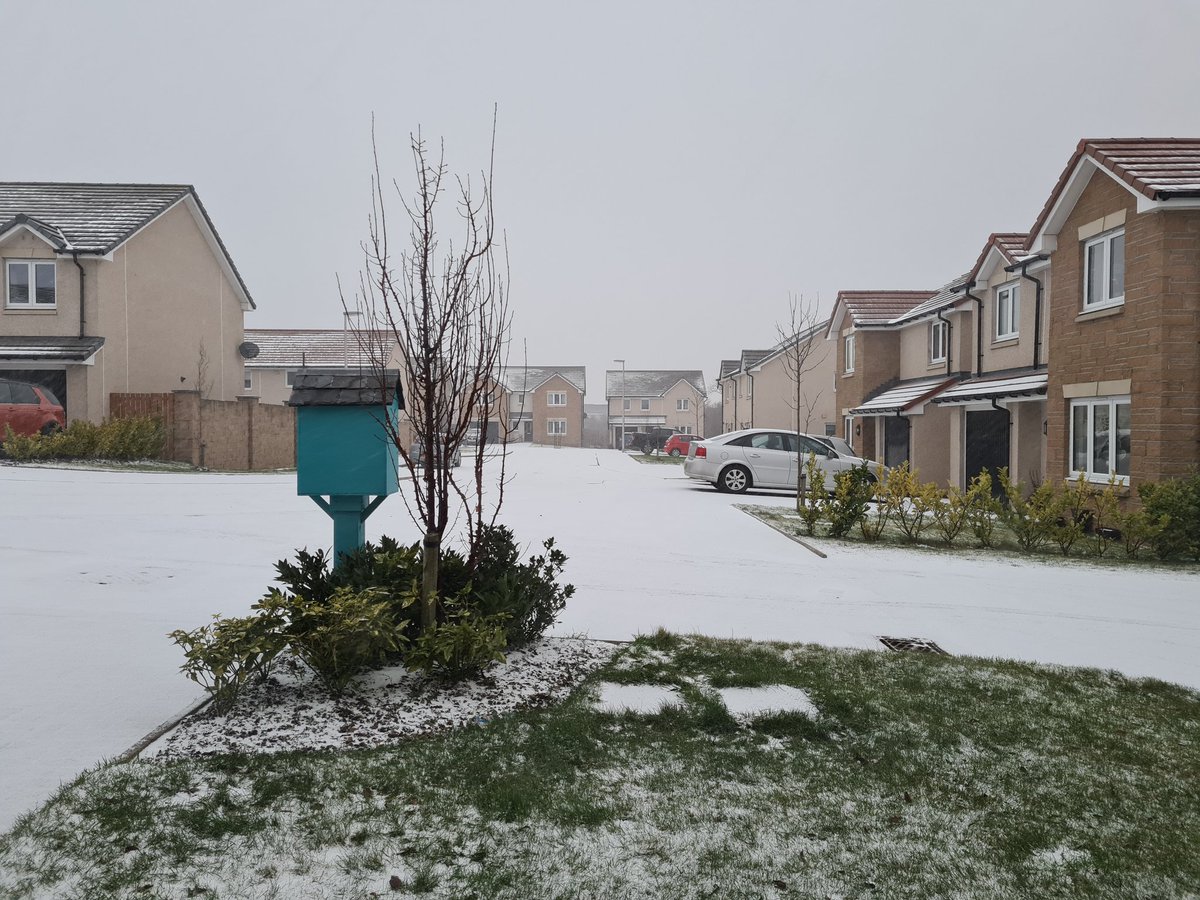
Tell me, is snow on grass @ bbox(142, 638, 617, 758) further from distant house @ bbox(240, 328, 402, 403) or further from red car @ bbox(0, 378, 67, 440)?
distant house @ bbox(240, 328, 402, 403)

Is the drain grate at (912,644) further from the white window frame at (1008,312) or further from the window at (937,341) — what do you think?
the window at (937,341)

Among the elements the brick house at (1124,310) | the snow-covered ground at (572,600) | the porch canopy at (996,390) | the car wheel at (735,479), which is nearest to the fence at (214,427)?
the snow-covered ground at (572,600)

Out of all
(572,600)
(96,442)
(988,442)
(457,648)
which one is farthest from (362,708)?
(988,442)

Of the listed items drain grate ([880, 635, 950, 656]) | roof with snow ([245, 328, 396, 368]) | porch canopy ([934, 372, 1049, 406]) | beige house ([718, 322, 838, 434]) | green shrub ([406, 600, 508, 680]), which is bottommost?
drain grate ([880, 635, 950, 656])

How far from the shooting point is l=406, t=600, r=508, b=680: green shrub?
193 inches

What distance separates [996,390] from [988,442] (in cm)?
343

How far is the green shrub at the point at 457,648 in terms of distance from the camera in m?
4.90

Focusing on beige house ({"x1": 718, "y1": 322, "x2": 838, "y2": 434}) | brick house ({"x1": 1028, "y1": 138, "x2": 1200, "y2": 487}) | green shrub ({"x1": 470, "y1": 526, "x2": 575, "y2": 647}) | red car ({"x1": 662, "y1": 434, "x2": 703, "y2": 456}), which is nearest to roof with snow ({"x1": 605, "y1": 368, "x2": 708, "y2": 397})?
beige house ({"x1": 718, "y1": 322, "x2": 838, "y2": 434})

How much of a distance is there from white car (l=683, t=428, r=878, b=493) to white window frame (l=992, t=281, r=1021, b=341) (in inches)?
197

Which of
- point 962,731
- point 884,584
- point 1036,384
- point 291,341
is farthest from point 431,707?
point 291,341

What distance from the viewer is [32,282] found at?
24.3 metres

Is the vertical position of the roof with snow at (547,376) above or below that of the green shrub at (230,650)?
above

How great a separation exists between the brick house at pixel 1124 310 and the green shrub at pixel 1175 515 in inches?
46.5

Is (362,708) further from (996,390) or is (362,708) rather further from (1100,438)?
(996,390)
